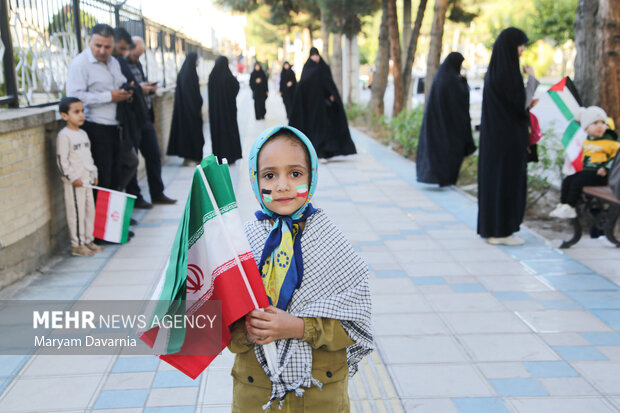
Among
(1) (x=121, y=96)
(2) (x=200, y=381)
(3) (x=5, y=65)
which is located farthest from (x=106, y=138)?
(2) (x=200, y=381)

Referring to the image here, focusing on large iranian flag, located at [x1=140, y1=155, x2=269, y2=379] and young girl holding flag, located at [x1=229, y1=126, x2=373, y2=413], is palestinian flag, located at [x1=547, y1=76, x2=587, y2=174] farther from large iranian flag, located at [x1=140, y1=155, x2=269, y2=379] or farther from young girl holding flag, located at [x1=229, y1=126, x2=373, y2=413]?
large iranian flag, located at [x1=140, y1=155, x2=269, y2=379]

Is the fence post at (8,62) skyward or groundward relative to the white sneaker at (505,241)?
skyward

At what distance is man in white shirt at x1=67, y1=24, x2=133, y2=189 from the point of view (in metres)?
Answer: 6.41

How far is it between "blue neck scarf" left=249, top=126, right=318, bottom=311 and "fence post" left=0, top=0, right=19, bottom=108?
178 inches

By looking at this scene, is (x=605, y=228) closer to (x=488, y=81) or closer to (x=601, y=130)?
(x=601, y=130)

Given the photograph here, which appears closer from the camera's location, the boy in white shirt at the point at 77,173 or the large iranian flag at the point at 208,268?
the large iranian flag at the point at 208,268

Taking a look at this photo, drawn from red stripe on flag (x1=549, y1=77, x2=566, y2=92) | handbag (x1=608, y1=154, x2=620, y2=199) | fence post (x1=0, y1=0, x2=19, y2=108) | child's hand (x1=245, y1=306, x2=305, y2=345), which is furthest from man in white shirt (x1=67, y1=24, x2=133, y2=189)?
child's hand (x1=245, y1=306, x2=305, y2=345)

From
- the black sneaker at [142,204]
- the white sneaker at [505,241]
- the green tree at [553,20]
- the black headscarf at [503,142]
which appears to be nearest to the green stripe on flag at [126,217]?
the black sneaker at [142,204]

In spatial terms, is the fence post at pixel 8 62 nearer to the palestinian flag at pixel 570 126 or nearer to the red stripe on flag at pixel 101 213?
the red stripe on flag at pixel 101 213

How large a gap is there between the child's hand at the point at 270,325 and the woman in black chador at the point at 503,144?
4784 millimetres

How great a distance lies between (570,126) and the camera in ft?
22.2

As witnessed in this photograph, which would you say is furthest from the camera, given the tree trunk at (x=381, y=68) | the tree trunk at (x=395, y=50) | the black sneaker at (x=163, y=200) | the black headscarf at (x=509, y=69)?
the tree trunk at (x=381, y=68)

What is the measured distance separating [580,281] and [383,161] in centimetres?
686

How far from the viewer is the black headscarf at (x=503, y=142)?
6.09 meters
